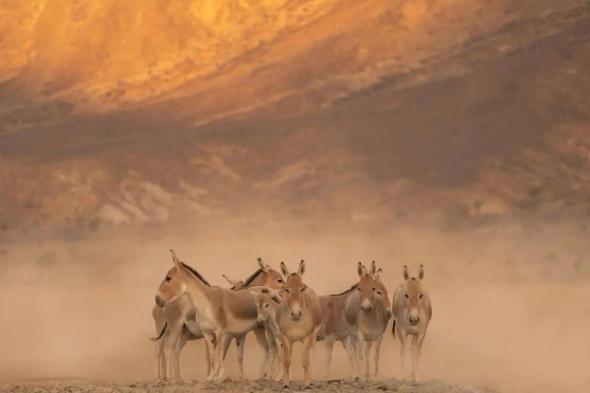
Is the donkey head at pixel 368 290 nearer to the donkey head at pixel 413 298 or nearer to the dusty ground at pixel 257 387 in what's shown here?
the donkey head at pixel 413 298

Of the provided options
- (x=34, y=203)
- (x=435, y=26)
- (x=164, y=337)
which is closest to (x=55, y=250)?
(x=34, y=203)

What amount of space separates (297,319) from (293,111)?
5028 centimetres

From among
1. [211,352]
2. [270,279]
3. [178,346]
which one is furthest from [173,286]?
[270,279]

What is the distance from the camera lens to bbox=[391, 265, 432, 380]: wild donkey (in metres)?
26.2

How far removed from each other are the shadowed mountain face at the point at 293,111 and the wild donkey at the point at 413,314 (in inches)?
1476

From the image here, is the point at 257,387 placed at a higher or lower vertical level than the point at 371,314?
lower

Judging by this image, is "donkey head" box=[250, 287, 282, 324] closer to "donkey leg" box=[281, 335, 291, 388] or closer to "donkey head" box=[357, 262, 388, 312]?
"donkey leg" box=[281, 335, 291, 388]

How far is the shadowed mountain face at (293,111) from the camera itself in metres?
67.9

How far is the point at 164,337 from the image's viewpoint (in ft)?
88.1

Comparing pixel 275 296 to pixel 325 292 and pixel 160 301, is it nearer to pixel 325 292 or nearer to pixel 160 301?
pixel 160 301

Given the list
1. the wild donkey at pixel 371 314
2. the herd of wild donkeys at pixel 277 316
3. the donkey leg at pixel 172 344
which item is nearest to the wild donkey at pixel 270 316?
the herd of wild donkeys at pixel 277 316

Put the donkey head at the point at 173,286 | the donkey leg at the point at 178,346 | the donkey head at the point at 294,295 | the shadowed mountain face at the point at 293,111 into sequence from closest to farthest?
the donkey head at the point at 294,295, the donkey head at the point at 173,286, the donkey leg at the point at 178,346, the shadowed mountain face at the point at 293,111

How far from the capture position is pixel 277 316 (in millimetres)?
24500

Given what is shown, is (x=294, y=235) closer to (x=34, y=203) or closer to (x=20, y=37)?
(x=34, y=203)
